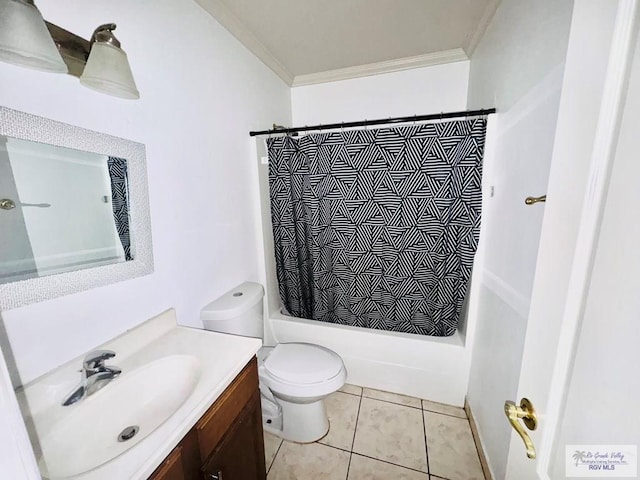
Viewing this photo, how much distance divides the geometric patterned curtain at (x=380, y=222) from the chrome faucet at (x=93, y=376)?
1.23m

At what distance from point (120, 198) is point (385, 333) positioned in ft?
5.29

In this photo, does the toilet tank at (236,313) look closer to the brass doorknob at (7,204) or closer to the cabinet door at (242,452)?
the cabinet door at (242,452)

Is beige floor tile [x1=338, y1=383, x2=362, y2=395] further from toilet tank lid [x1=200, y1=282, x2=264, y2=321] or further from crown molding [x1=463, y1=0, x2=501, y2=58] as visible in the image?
crown molding [x1=463, y1=0, x2=501, y2=58]

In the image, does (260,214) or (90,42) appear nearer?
(90,42)

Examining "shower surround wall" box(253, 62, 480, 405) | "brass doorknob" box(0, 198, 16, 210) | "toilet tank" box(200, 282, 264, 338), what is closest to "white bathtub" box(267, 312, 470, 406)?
"shower surround wall" box(253, 62, 480, 405)

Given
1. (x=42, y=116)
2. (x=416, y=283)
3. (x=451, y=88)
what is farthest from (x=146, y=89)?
(x=451, y=88)

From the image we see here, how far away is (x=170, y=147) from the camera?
1.15 metres

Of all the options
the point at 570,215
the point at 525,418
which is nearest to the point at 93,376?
the point at 525,418

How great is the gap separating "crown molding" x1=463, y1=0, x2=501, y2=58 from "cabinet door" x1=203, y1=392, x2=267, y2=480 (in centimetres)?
218

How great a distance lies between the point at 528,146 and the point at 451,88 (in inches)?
51.2

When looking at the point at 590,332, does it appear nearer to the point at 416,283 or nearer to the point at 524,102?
the point at 524,102

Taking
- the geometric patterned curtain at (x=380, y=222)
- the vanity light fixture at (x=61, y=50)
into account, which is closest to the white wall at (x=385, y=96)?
the geometric patterned curtain at (x=380, y=222)

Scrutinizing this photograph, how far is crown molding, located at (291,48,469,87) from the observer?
1.93m

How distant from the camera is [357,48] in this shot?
1843 millimetres
